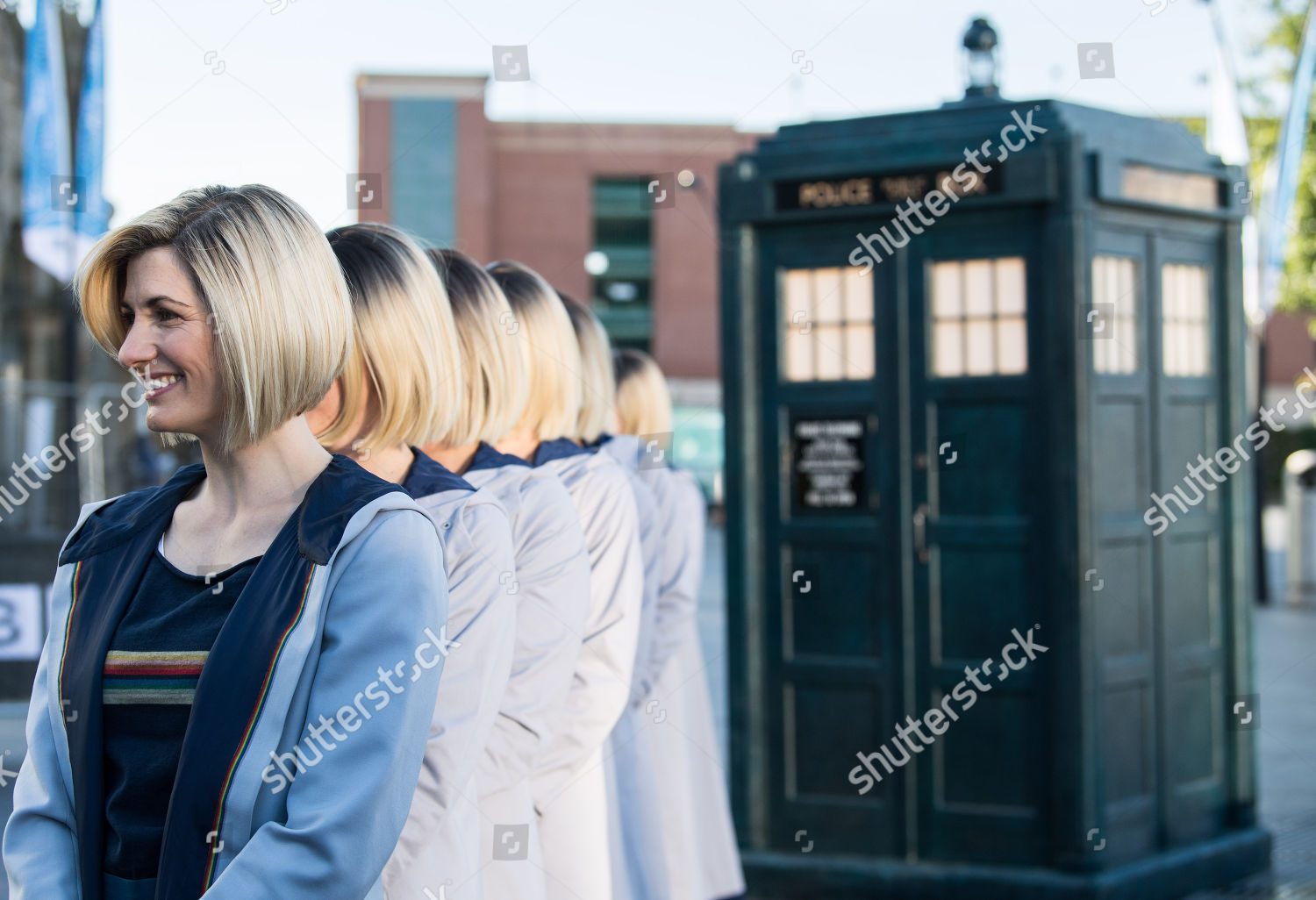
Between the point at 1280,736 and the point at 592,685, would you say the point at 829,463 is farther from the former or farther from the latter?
the point at 1280,736

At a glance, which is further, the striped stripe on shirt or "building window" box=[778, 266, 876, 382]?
"building window" box=[778, 266, 876, 382]

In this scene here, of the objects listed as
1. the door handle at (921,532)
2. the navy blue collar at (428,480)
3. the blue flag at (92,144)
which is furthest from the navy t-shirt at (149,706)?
the blue flag at (92,144)

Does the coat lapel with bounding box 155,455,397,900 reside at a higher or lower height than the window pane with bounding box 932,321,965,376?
lower

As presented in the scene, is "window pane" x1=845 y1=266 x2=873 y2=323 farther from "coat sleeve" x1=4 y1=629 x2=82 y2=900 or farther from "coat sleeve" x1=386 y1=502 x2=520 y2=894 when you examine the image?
"coat sleeve" x1=4 y1=629 x2=82 y2=900

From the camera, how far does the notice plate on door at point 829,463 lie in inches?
199

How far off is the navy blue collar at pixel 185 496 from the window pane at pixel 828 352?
3.43 m

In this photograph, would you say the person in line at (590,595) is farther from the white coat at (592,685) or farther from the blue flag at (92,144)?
the blue flag at (92,144)

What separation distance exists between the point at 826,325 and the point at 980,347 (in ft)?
Result: 1.97

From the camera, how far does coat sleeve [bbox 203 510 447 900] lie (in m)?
1.54

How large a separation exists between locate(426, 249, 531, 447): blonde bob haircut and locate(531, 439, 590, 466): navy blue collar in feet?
1.45

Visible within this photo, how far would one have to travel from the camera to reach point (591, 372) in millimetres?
4094

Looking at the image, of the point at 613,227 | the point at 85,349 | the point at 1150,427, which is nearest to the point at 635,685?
the point at 1150,427

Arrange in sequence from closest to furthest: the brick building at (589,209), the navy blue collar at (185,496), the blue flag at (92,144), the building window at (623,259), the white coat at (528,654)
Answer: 1. the navy blue collar at (185,496)
2. the white coat at (528,654)
3. the blue flag at (92,144)
4. the brick building at (589,209)
5. the building window at (623,259)

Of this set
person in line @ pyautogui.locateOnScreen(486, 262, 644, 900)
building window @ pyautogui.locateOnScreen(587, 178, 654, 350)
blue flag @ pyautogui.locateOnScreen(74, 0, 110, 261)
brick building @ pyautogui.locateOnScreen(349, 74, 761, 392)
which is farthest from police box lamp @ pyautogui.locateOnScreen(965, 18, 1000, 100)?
building window @ pyautogui.locateOnScreen(587, 178, 654, 350)
